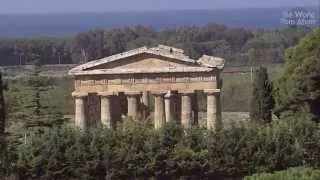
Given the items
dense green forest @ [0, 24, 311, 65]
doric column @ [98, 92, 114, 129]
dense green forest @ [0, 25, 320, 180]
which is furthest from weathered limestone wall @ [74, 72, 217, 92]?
dense green forest @ [0, 24, 311, 65]

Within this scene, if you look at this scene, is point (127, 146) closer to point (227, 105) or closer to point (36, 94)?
point (36, 94)

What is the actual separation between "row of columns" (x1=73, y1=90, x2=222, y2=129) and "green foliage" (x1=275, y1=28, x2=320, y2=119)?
4498 mm

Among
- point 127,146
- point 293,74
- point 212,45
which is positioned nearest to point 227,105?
point 293,74

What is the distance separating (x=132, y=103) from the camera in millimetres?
43938

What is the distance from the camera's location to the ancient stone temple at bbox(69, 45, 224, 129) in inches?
1694

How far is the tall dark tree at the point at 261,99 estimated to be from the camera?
46.5 m

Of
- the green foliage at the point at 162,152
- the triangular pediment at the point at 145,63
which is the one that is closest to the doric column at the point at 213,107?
the triangular pediment at the point at 145,63

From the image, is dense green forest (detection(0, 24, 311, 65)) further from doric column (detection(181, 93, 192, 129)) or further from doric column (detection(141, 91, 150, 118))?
doric column (detection(181, 93, 192, 129))

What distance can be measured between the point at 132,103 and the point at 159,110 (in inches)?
53.4

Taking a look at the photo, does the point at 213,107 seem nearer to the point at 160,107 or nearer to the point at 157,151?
the point at 160,107

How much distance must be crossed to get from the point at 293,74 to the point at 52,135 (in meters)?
14.3

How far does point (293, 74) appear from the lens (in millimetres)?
47406

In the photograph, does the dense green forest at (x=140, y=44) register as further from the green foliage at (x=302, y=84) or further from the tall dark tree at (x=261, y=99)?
the tall dark tree at (x=261, y=99)

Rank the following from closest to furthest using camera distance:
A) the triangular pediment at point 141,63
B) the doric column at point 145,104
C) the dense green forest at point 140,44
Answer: the triangular pediment at point 141,63 → the doric column at point 145,104 → the dense green forest at point 140,44
